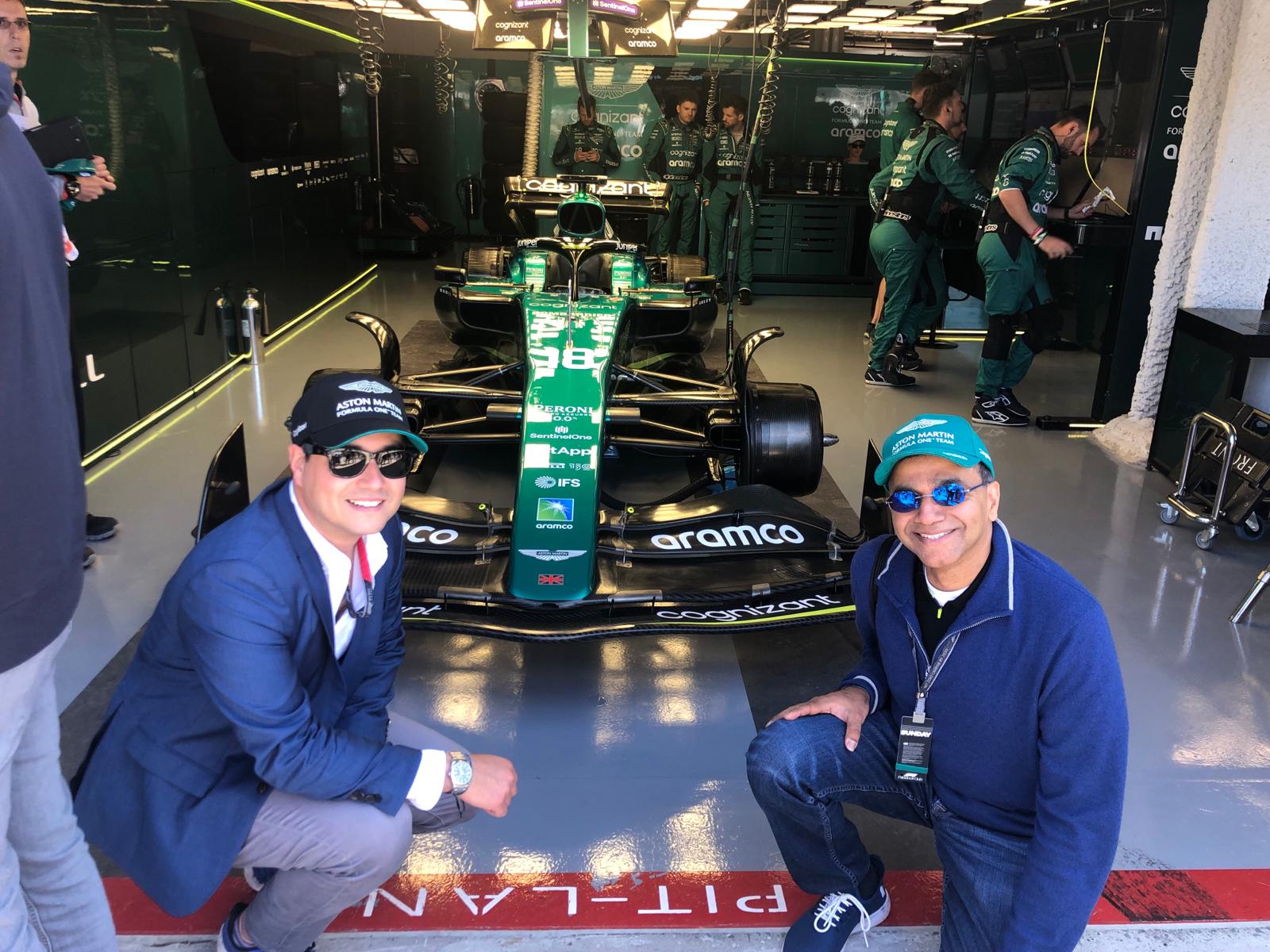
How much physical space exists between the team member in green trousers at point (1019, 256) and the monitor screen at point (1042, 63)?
1.35m

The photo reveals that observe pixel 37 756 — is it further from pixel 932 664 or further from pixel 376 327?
pixel 376 327

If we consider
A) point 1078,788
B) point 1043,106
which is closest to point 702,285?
point 1043,106

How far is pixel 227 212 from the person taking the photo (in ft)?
A: 22.8

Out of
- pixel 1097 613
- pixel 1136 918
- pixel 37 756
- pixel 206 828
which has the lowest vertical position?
pixel 1136 918

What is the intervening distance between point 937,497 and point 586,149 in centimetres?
900

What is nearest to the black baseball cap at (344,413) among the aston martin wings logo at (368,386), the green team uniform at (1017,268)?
the aston martin wings logo at (368,386)

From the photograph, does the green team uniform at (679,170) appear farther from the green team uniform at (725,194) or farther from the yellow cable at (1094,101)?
the yellow cable at (1094,101)

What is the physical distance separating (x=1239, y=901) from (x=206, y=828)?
2.18 meters

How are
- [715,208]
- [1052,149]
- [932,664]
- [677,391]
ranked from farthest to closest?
[715,208] → [1052,149] → [677,391] → [932,664]

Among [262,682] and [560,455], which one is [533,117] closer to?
[560,455]

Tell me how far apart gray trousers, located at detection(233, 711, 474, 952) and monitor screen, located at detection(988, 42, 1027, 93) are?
25.9 ft

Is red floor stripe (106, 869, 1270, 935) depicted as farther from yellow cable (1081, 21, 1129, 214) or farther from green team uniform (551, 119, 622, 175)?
green team uniform (551, 119, 622, 175)

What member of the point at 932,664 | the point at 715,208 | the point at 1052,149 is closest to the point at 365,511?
the point at 932,664

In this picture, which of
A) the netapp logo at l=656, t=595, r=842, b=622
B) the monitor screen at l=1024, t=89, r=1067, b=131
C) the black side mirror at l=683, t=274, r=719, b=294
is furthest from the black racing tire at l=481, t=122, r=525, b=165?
the netapp logo at l=656, t=595, r=842, b=622
